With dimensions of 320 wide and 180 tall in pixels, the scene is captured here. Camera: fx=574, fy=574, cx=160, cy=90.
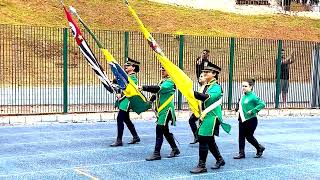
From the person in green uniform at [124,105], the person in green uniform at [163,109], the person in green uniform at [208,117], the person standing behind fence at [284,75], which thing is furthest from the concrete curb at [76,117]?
the person in green uniform at [208,117]

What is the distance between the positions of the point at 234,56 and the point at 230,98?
5.03 feet

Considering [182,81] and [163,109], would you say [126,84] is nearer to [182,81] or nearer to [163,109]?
[163,109]

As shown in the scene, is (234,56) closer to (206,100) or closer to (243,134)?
(243,134)

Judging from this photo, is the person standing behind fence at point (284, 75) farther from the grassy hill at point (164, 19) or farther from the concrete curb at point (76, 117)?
the grassy hill at point (164, 19)

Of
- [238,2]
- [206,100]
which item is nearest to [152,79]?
[206,100]

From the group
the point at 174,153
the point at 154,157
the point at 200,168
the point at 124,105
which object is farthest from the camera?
the point at 124,105

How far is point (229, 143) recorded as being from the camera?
12.9 m

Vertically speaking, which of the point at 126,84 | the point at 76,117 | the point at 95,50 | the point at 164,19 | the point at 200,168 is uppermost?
the point at 164,19

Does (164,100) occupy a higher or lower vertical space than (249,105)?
higher

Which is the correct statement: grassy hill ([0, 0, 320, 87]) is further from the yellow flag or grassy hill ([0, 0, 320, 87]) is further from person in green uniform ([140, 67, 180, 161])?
the yellow flag

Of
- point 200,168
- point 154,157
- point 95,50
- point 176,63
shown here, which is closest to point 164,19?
→ point 95,50

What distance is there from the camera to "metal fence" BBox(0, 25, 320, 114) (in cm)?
1783

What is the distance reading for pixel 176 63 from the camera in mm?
19453

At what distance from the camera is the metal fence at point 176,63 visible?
17828mm
